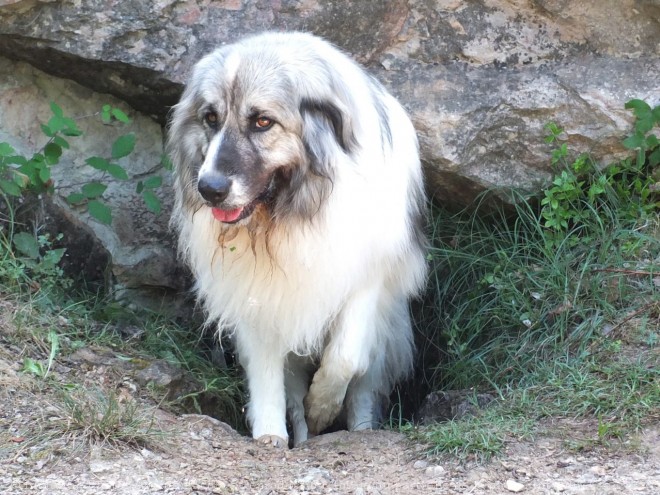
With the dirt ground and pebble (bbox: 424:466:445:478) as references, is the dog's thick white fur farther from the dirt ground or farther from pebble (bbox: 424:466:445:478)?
pebble (bbox: 424:466:445:478)

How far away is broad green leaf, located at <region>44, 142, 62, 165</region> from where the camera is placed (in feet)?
15.0

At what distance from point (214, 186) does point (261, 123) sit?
0.34 meters

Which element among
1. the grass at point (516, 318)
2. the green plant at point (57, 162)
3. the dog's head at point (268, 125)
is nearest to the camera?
the dog's head at point (268, 125)

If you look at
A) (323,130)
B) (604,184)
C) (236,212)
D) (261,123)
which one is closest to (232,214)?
(236,212)

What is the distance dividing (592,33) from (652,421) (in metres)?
1.93

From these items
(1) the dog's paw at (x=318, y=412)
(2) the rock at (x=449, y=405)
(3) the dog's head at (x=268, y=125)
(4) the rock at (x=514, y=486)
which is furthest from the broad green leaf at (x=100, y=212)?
(4) the rock at (x=514, y=486)

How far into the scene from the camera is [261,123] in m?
3.52

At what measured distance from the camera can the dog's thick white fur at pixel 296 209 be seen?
3.52 metres

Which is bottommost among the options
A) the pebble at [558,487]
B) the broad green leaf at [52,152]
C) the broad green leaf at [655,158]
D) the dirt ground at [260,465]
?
the dirt ground at [260,465]

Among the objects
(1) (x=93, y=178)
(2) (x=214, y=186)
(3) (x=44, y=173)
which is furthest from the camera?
(1) (x=93, y=178)

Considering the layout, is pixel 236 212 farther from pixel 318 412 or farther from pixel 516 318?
pixel 516 318

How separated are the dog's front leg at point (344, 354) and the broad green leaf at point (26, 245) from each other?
1.54m

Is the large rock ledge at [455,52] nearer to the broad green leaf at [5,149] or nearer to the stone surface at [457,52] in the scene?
the stone surface at [457,52]

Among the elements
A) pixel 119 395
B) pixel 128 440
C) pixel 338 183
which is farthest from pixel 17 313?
pixel 338 183
